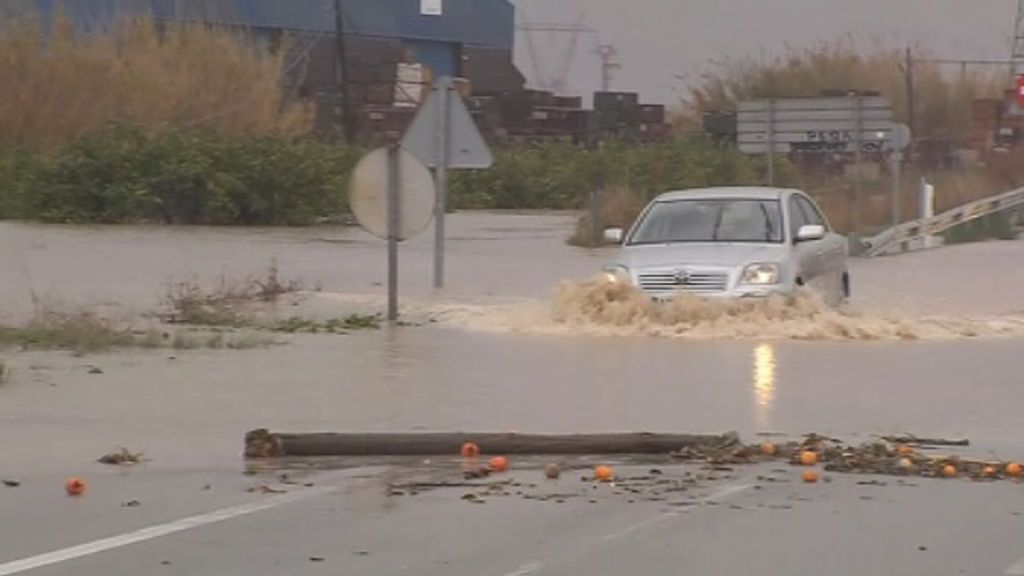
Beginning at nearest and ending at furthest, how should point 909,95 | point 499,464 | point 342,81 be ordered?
1. point 499,464
2. point 342,81
3. point 909,95

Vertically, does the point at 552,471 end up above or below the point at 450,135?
below

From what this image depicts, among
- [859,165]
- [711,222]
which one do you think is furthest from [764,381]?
[859,165]

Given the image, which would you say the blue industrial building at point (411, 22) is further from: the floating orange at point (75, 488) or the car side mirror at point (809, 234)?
the floating orange at point (75, 488)

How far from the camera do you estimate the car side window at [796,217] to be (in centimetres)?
2003

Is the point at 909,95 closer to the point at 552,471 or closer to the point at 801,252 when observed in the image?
the point at 801,252

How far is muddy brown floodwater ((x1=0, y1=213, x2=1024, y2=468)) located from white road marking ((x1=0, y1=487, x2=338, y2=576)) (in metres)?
1.42

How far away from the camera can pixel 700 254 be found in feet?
63.1

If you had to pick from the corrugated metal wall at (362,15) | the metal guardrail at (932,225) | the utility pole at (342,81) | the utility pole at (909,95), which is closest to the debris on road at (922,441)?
the metal guardrail at (932,225)

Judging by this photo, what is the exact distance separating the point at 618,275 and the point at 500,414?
593 centimetres

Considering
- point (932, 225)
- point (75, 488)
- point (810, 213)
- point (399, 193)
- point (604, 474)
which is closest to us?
point (75, 488)

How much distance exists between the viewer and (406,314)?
69.5 ft

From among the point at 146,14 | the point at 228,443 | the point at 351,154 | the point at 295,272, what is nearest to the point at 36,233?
the point at 295,272

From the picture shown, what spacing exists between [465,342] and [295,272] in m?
9.10

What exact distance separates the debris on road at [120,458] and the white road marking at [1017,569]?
493cm
